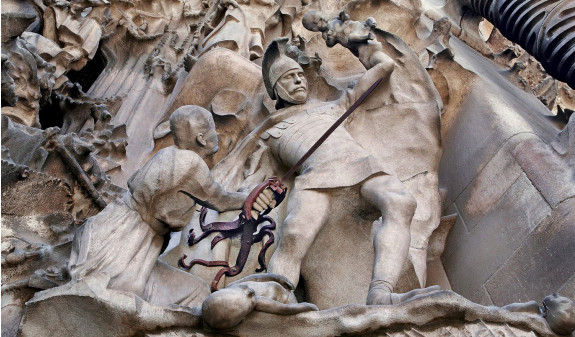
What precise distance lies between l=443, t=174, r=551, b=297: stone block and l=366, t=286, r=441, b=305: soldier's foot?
5.16 ft

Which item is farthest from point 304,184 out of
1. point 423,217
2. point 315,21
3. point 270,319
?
point 315,21

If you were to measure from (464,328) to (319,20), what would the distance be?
3793 millimetres

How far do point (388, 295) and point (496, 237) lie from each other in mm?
1894

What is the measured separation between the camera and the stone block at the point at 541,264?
4.56 m

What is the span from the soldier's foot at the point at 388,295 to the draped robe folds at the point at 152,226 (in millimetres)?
957

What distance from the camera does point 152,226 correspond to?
3998mm

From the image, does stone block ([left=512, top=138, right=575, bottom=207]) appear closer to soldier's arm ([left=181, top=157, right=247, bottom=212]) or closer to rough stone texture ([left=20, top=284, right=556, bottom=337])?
rough stone texture ([left=20, top=284, right=556, bottom=337])

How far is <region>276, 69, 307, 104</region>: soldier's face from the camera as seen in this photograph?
578 cm

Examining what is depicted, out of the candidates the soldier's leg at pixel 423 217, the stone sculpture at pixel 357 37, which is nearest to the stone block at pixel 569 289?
the soldier's leg at pixel 423 217

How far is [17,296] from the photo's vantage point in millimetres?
3809

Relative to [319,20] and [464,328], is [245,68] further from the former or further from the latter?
[464,328]

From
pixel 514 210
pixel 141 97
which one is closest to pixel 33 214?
pixel 514 210

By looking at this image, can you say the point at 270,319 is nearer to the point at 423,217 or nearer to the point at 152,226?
the point at 152,226

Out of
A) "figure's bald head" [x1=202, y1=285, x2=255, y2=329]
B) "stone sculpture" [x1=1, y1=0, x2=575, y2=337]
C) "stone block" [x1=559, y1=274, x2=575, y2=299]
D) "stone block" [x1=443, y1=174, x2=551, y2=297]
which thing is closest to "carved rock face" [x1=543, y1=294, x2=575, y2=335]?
"stone sculpture" [x1=1, y1=0, x2=575, y2=337]
